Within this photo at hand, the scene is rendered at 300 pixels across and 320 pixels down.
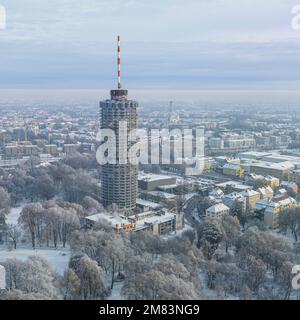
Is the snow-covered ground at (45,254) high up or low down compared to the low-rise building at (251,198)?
down

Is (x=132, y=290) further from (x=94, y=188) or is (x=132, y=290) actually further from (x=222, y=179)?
(x=222, y=179)

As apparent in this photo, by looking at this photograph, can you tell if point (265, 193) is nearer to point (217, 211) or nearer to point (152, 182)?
point (217, 211)

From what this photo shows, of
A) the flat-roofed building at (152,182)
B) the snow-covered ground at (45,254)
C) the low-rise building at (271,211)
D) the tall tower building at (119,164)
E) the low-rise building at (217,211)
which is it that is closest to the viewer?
the snow-covered ground at (45,254)

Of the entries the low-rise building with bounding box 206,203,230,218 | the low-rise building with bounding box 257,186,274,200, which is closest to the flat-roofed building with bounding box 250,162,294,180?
the low-rise building with bounding box 257,186,274,200

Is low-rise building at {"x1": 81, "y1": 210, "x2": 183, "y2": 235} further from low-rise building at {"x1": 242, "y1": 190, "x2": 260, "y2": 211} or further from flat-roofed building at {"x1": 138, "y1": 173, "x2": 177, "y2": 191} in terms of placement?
flat-roofed building at {"x1": 138, "y1": 173, "x2": 177, "y2": 191}

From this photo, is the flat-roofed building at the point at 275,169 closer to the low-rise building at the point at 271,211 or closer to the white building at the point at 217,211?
the low-rise building at the point at 271,211

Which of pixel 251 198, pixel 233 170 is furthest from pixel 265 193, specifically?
pixel 233 170

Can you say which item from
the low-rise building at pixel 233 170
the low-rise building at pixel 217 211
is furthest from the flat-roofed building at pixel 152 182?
the low-rise building at pixel 217 211
